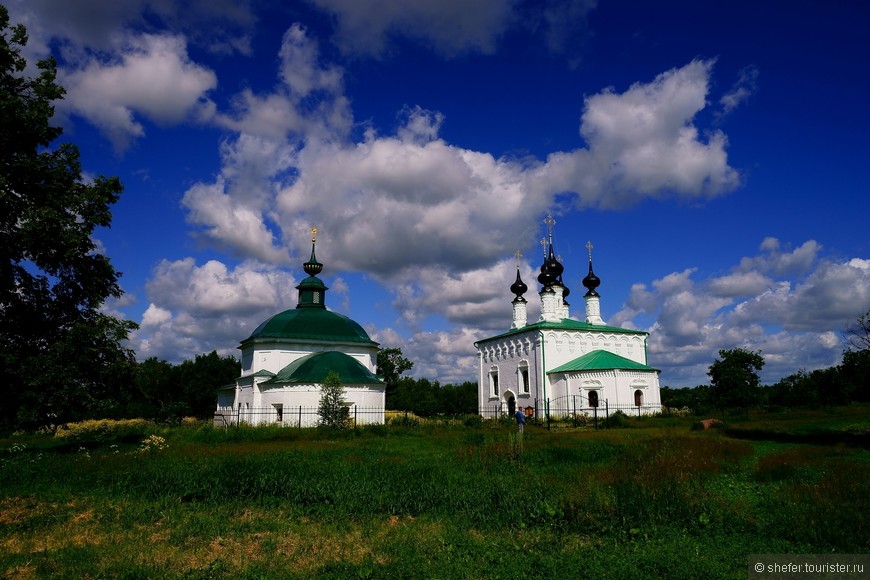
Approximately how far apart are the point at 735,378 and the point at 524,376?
16.3 meters

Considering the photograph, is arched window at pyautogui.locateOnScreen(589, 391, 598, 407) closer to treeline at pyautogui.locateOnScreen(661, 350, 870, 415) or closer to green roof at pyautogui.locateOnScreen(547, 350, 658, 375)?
green roof at pyautogui.locateOnScreen(547, 350, 658, 375)

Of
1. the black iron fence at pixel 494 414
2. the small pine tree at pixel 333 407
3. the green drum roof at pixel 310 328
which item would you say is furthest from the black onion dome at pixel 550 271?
the small pine tree at pixel 333 407

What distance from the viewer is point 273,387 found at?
1355 inches

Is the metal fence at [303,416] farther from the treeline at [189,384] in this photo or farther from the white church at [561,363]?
the treeline at [189,384]

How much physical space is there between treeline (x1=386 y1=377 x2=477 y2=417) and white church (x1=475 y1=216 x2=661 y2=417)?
9.76m

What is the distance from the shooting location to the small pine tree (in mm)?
27969

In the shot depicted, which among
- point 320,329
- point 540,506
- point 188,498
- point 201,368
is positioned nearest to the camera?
point 540,506

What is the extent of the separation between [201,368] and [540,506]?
55.0 metres

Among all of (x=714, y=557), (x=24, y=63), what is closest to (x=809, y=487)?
(x=714, y=557)

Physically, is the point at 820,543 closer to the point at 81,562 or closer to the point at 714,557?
the point at 714,557

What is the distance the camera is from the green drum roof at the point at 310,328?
3919 centimetres

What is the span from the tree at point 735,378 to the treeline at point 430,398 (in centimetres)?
2167

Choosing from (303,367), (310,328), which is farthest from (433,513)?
(310,328)

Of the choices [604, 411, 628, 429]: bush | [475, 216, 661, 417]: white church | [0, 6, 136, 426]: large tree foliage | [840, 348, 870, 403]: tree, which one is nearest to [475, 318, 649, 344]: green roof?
[475, 216, 661, 417]: white church
